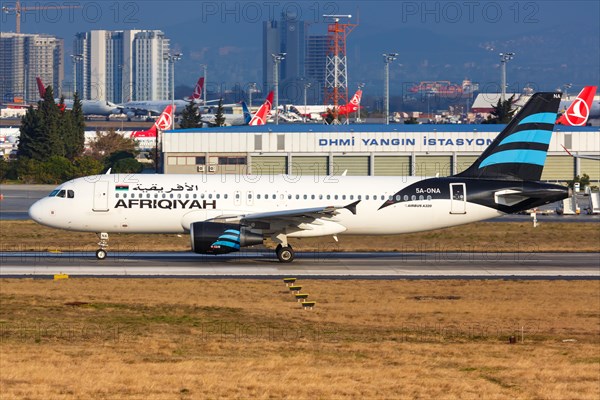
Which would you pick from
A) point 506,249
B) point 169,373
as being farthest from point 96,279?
point 506,249

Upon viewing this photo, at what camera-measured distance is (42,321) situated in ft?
111

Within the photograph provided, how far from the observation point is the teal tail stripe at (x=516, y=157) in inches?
1876

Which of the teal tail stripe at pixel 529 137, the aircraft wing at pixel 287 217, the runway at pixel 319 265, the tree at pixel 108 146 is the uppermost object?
the tree at pixel 108 146

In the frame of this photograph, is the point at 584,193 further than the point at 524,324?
Yes

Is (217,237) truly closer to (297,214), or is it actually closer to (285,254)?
(297,214)

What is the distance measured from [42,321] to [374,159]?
6035 centimetres

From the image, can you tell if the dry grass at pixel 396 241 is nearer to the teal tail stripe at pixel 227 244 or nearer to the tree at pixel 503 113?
the teal tail stripe at pixel 227 244

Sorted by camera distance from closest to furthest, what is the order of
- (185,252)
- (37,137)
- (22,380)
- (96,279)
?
(22,380) < (96,279) < (185,252) < (37,137)

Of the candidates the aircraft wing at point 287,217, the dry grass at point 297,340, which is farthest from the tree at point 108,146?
the dry grass at point 297,340

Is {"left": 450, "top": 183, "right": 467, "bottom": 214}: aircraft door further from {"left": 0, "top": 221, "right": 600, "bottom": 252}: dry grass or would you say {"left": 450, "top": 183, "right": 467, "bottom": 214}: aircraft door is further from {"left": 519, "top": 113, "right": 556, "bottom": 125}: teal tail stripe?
{"left": 0, "top": 221, "right": 600, "bottom": 252}: dry grass

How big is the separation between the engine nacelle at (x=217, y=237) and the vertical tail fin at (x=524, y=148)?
10.6m

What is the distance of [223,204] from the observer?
47.0m

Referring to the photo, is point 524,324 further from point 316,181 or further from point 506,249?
point 506,249

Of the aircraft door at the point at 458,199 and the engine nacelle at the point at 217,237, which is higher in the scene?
the aircraft door at the point at 458,199
